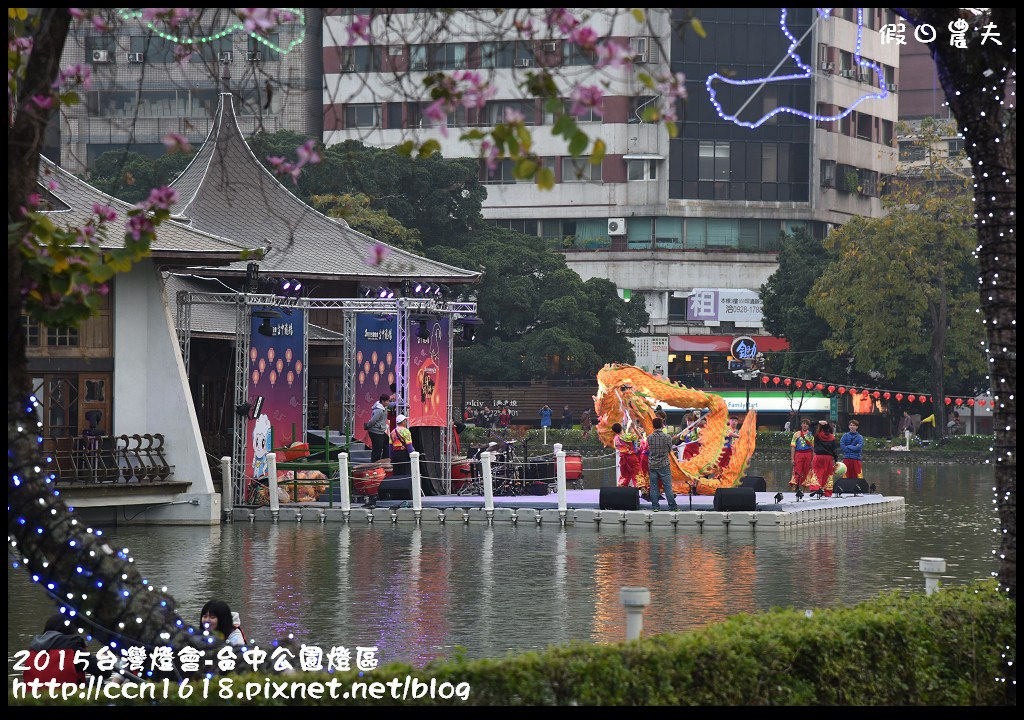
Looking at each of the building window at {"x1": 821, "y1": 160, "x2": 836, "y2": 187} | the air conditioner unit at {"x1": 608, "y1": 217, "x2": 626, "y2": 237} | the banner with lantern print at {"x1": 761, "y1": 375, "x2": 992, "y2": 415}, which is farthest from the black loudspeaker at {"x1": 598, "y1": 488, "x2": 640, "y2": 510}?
the building window at {"x1": 821, "y1": 160, "x2": 836, "y2": 187}

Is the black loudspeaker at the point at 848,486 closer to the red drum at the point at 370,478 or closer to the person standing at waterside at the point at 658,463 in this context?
the person standing at waterside at the point at 658,463

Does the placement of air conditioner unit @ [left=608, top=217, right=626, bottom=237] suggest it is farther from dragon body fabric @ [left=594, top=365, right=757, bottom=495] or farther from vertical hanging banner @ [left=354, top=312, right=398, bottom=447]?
dragon body fabric @ [left=594, top=365, right=757, bottom=495]

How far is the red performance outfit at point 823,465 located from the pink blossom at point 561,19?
75.5 ft

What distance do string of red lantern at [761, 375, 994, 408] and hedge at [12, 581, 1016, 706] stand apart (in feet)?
162

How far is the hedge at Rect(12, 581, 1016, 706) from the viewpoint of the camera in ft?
28.1

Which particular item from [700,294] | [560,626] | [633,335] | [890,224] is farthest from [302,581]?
[700,294]

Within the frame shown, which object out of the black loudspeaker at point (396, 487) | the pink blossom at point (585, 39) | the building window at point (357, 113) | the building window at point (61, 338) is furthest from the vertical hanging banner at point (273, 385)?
the building window at point (357, 113)

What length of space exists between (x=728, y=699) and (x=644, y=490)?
2045 centimetres

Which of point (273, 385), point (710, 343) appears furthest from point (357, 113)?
point (273, 385)

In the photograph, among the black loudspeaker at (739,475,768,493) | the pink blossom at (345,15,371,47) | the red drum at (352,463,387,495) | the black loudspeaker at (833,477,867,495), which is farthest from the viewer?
the black loudspeaker at (833,477,867,495)

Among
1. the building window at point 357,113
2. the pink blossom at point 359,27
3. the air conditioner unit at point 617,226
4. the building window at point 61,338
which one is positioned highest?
the building window at point 357,113

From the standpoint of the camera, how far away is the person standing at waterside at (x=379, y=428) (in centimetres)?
3061

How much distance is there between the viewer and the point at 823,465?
31.6m

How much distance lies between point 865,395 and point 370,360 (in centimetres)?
3553
